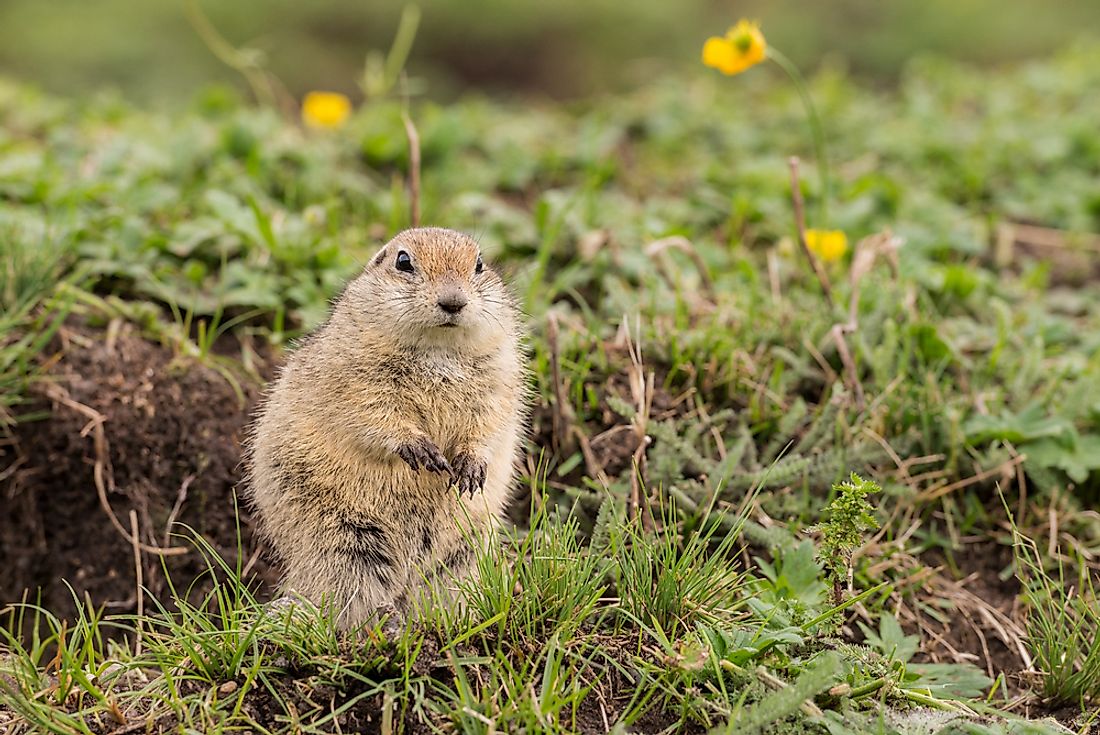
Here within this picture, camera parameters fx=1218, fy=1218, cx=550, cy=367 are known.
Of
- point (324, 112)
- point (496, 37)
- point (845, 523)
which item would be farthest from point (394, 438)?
point (496, 37)

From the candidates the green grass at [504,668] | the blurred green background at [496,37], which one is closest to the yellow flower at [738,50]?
the green grass at [504,668]

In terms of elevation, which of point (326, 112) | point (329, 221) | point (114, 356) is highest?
point (326, 112)

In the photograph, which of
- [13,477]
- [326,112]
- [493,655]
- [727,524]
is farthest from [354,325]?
[326,112]

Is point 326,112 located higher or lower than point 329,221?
higher

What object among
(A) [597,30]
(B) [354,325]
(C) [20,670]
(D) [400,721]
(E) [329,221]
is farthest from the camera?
(A) [597,30]

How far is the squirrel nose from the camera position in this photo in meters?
3.75

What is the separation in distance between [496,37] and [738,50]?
8.33 m

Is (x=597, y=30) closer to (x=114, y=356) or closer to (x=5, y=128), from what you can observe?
(x=5, y=128)

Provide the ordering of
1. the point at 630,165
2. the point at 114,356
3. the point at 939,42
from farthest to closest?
the point at 939,42, the point at 630,165, the point at 114,356

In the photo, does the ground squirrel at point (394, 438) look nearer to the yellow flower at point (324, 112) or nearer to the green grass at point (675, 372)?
the green grass at point (675, 372)

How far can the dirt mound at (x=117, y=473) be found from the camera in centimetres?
470

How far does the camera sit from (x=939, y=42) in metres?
12.5

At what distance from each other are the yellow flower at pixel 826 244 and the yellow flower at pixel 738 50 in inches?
33.2

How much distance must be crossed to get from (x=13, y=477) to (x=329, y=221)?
5.99ft
